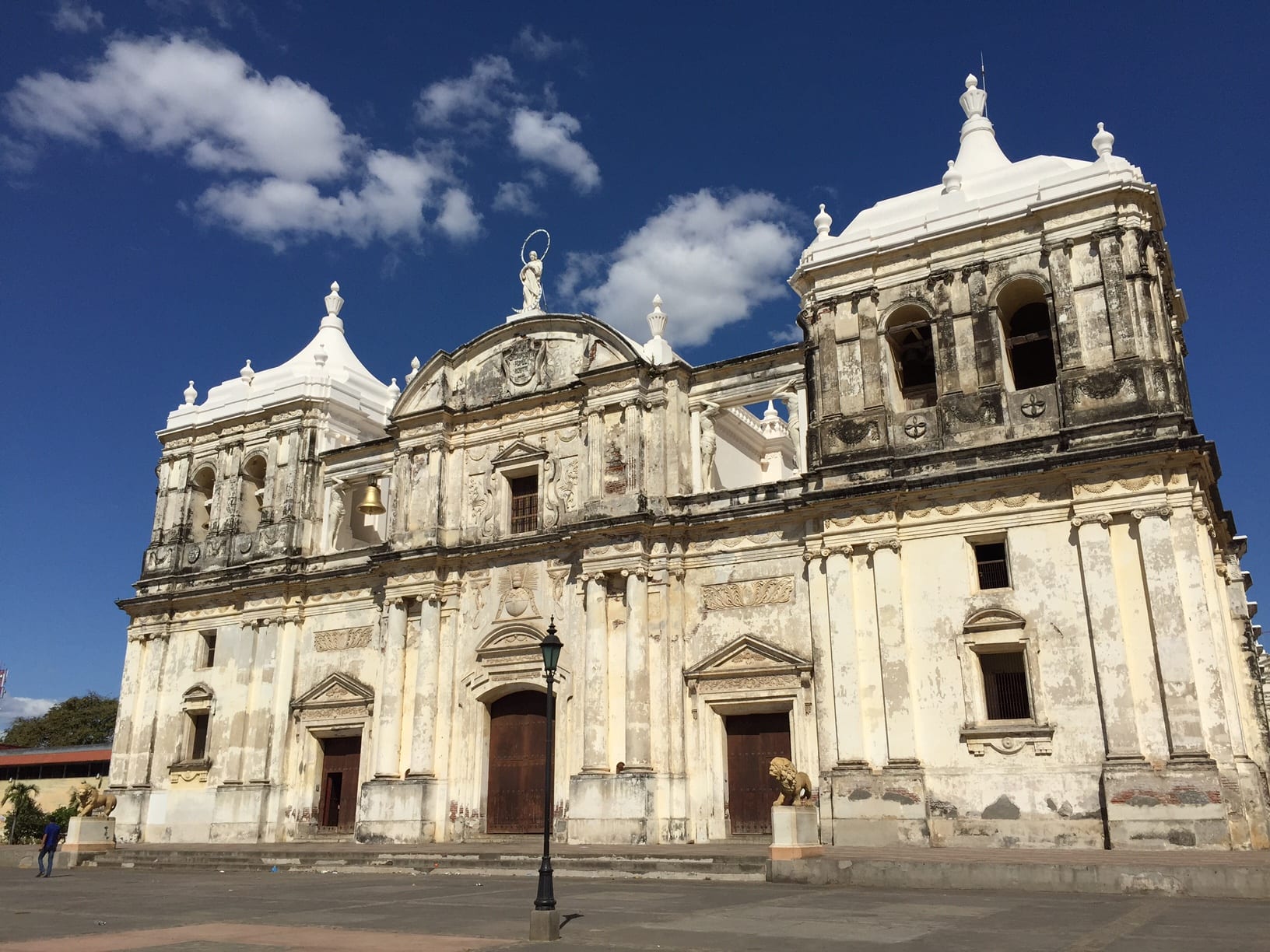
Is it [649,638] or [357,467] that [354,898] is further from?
[357,467]

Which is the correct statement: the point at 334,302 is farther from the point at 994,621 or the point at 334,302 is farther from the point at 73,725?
the point at 73,725

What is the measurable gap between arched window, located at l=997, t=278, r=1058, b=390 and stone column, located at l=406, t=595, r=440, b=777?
1450cm

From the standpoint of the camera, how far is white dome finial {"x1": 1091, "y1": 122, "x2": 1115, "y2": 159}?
70.1 ft

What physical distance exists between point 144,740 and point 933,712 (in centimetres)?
2193

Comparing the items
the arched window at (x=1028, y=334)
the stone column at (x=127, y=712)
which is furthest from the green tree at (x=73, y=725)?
the arched window at (x=1028, y=334)

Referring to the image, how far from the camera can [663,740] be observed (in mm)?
22703

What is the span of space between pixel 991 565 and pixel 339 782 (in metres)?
17.4

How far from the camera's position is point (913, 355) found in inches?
960

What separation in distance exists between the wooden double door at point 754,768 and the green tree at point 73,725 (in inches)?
1909

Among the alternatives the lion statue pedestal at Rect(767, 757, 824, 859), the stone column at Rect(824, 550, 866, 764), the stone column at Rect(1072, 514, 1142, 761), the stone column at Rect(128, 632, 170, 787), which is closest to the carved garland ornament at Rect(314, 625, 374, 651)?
the stone column at Rect(128, 632, 170, 787)

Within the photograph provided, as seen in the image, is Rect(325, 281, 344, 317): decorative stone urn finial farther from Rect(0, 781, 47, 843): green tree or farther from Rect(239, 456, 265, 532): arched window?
Rect(0, 781, 47, 843): green tree

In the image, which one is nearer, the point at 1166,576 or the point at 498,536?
the point at 1166,576

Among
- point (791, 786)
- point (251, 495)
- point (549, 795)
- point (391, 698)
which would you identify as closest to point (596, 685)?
point (391, 698)

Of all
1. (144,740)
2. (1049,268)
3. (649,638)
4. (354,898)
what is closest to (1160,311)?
(1049,268)
